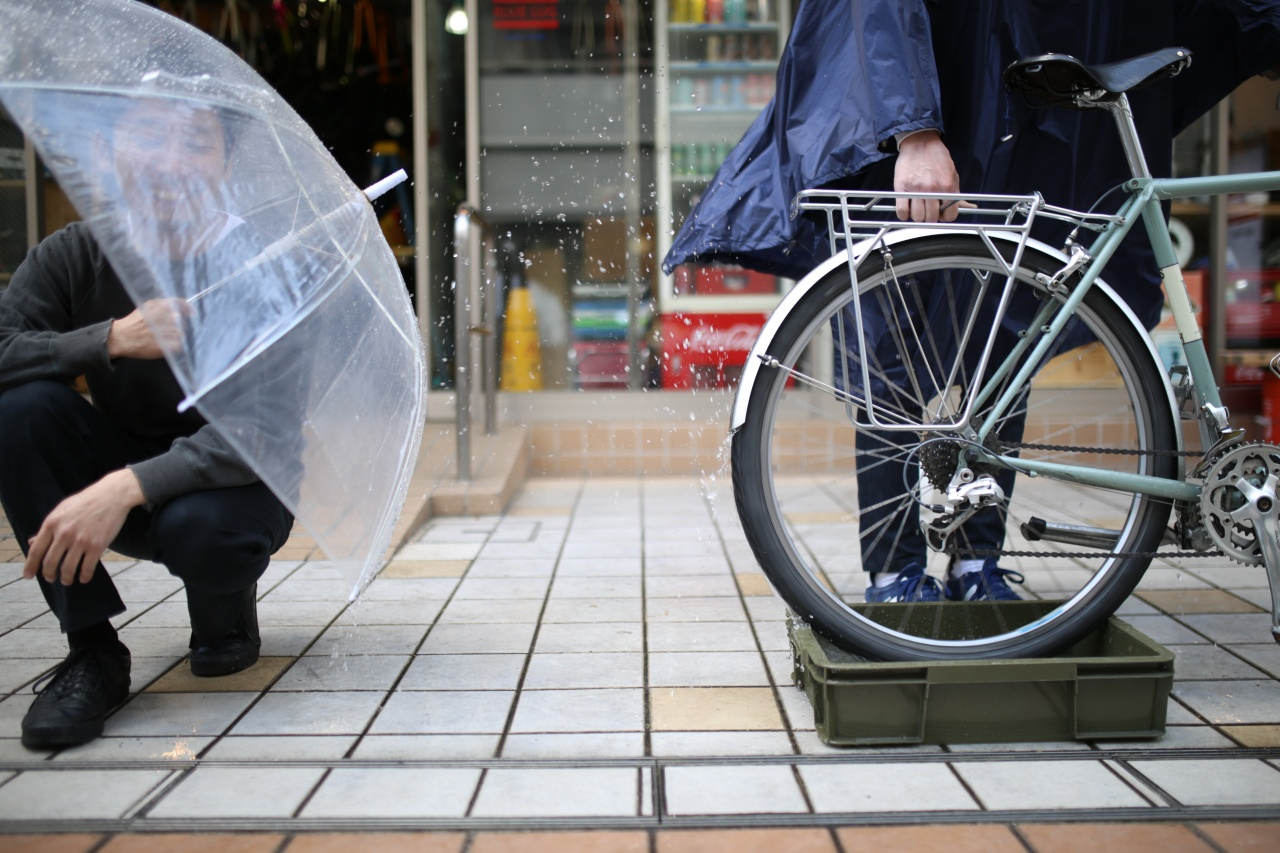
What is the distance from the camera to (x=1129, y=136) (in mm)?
2084

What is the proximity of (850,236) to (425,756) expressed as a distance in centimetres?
121

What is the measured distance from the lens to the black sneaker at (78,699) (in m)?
1.87

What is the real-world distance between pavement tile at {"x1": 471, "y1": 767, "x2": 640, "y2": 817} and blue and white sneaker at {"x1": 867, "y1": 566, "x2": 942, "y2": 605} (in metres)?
0.90

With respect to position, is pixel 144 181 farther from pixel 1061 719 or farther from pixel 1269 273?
pixel 1269 273

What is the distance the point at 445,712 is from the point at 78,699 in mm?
662

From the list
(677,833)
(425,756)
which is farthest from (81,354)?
(677,833)

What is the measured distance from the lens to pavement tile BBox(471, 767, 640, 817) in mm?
1646

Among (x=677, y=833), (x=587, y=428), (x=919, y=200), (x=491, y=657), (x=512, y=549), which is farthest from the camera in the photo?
(x=587, y=428)

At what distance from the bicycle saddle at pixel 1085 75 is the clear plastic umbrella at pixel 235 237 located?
4.21ft

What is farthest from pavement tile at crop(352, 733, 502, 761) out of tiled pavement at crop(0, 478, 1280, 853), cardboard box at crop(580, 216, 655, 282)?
cardboard box at crop(580, 216, 655, 282)

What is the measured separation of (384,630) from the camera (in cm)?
262

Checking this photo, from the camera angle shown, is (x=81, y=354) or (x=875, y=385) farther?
(x=875, y=385)

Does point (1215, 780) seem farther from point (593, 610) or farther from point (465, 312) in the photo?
point (465, 312)

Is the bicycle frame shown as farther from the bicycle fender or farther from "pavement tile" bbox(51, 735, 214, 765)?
"pavement tile" bbox(51, 735, 214, 765)
